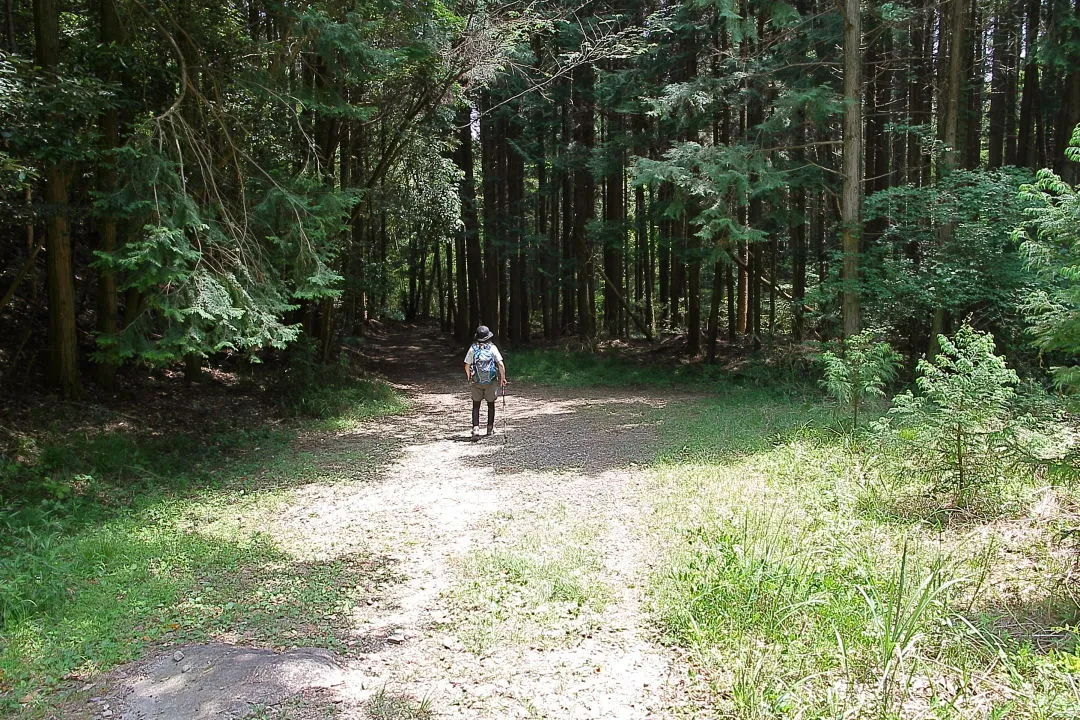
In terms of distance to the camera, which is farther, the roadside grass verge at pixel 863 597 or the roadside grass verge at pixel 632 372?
the roadside grass verge at pixel 632 372

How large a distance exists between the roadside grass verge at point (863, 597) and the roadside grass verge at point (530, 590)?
22.5 inches

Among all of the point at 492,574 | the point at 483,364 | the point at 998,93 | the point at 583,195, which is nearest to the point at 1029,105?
the point at 998,93

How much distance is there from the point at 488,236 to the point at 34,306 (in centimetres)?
1273

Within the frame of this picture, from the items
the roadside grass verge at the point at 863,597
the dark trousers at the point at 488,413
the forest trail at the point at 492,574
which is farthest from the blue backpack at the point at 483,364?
the roadside grass verge at the point at 863,597

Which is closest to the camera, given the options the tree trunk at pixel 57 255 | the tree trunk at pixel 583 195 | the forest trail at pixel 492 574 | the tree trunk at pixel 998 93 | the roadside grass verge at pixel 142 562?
the forest trail at pixel 492 574

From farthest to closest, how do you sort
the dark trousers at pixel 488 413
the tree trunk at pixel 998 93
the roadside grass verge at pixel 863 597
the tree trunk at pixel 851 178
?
1. the tree trunk at pixel 998 93
2. the tree trunk at pixel 851 178
3. the dark trousers at pixel 488 413
4. the roadside grass verge at pixel 863 597

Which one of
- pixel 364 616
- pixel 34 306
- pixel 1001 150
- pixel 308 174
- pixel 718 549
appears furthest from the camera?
pixel 1001 150

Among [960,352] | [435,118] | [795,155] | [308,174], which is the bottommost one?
[960,352]

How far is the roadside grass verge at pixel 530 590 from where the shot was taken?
4418 mm

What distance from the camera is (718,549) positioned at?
5.19m

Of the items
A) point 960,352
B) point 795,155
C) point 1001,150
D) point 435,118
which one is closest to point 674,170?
point 795,155

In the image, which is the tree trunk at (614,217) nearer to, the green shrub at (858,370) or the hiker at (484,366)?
the hiker at (484,366)

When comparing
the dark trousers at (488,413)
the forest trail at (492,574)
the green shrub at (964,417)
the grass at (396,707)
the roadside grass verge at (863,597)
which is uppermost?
the green shrub at (964,417)

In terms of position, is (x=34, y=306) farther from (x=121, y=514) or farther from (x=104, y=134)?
(x=121, y=514)
